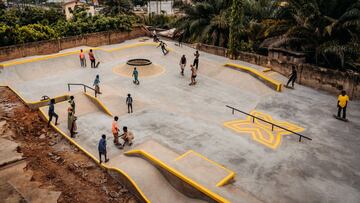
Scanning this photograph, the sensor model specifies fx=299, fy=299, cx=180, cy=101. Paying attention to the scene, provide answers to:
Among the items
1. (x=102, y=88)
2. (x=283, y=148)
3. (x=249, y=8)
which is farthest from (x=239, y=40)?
(x=283, y=148)

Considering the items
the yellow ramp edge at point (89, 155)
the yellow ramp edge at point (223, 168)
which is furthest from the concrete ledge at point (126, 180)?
the yellow ramp edge at point (223, 168)

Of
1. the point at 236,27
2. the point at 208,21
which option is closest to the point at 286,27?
the point at 236,27

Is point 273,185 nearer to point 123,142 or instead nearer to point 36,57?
point 123,142

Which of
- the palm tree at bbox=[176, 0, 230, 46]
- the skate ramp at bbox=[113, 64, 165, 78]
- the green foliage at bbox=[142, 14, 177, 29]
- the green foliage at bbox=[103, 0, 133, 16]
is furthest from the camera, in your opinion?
the green foliage at bbox=[142, 14, 177, 29]

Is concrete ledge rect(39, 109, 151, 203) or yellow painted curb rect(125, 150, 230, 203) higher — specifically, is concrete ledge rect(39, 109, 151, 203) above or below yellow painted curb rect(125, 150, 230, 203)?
below

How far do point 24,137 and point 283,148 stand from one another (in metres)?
12.4

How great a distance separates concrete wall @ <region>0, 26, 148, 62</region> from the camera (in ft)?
78.7

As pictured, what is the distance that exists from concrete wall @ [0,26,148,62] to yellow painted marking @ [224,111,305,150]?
18516 mm

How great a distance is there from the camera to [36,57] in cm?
2439

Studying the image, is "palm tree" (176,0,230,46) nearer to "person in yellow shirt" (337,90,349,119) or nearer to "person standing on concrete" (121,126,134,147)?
"person in yellow shirt" (337,90,349,119)

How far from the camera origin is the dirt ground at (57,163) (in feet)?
36.4

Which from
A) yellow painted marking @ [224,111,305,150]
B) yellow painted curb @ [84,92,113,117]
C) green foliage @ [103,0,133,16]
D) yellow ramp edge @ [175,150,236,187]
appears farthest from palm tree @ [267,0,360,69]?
green foliage @ [103,0,133,16]

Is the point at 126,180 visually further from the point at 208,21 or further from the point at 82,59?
the point at 208,21

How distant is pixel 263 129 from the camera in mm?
15023
